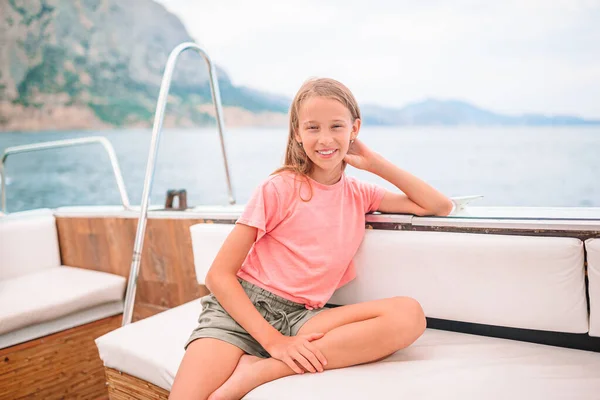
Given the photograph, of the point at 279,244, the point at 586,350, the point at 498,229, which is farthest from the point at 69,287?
the point at 586,350

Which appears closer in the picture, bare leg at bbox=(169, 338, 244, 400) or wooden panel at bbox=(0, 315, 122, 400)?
bare leg at bbox=(169, 338, 244, 400)

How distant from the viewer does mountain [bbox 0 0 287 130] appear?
45.1 ft

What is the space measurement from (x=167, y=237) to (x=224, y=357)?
104 centimetres

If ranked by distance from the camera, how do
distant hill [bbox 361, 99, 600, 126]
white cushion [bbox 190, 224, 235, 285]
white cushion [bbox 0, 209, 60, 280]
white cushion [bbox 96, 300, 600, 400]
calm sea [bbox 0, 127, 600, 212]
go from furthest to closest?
calm sea [bbox 0, 127, 600, 212] → distant hill [bbox 361, 99, 600, 126] → white cushion [bbox 0, 209, 60, 280] → white cushion [bbox 190, 224, 235, 285] → white cushion [bbox 96, 300, 600, 400]

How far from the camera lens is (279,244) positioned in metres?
1.31

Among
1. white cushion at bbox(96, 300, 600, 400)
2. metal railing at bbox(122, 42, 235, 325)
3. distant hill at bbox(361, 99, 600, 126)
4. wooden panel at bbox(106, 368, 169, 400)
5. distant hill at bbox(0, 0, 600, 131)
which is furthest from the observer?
distant hill at bbox(0, 0, 600, 131)

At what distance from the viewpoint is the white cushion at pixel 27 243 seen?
7.57 feet

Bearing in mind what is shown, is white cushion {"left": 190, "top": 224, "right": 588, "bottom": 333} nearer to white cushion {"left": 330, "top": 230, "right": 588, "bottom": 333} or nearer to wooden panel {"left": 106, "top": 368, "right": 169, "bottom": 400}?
white cushion {"left": 330, "top": 230, "right": 588, "bottom": 333}

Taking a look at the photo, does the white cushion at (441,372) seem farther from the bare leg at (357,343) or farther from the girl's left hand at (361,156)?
the girl's left hand at (361,156)

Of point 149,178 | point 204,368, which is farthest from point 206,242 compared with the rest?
point 204,368

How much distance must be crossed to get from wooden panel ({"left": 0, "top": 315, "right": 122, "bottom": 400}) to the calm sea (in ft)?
21.6

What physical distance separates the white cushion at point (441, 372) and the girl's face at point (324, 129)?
0.58 meters

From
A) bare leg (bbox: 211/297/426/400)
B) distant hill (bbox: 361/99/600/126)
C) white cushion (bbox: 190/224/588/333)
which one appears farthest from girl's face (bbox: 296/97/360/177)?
distant hill (bbox: 361/99/600/126)

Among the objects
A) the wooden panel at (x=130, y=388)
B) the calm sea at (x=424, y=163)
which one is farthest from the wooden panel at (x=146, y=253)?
the calm sea at (x=424, y=163)
